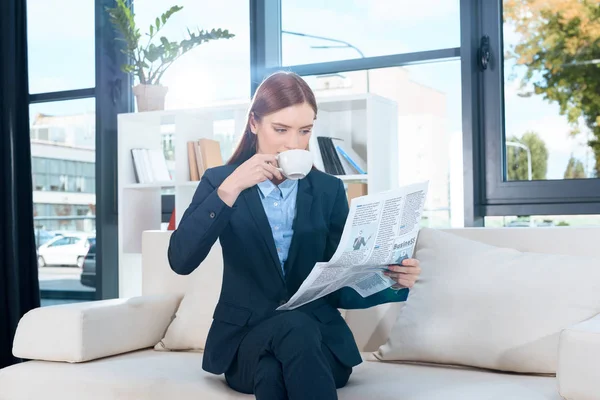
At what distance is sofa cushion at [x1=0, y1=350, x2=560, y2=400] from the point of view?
5.83 feet

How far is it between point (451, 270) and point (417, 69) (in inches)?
60.0

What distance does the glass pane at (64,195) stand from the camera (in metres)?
4.31

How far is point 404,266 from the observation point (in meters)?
1.83

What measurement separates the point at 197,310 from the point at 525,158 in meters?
1.55

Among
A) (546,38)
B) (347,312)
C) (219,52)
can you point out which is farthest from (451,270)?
(219,52)

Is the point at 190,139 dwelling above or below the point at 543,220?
above

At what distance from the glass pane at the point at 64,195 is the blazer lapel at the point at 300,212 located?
101 inches

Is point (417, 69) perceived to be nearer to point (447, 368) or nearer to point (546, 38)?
point (546, 38)

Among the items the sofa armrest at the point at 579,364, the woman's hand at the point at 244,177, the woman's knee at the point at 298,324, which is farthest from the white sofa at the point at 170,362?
the woman's hand at the point at 244,177

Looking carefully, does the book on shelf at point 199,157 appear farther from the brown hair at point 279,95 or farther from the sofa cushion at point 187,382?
the brown hair at point 279,95

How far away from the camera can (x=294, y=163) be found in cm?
176

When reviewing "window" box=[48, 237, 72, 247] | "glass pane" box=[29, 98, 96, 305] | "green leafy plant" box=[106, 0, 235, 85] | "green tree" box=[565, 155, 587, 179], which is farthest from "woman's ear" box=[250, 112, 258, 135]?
"window" box=[48, 237, 72, 247]

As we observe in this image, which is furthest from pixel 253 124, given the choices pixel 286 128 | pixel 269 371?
pixel 269 371

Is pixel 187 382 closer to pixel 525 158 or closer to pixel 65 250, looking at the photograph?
pixel 525 158
